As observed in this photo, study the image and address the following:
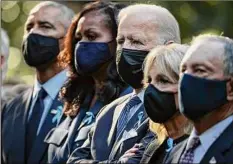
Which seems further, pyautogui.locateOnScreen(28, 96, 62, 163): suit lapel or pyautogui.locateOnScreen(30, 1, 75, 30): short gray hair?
pyautogui.locateOnScreen(30, 1, 75, 30): short gray hair

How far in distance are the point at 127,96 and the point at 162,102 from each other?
87cm

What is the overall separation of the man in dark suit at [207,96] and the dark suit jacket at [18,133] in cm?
311

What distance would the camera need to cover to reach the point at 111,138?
9.22 meters

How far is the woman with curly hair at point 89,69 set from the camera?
10.2 meters

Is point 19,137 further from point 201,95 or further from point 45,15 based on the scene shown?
point 201,95

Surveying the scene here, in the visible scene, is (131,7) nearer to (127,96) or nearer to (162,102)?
(127,96)

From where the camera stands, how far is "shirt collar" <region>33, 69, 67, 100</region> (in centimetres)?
1153

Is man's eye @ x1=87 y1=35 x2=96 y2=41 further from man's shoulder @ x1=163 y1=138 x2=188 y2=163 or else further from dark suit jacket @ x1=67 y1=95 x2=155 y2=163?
man's shoulder @ x1=163 y1=138 x2=188 y2=163

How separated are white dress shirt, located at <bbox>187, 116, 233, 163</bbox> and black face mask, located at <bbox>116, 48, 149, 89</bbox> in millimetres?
1202

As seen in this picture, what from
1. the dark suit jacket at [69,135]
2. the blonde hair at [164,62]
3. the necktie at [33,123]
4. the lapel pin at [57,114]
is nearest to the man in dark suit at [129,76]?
the blonde hair at [164,62]

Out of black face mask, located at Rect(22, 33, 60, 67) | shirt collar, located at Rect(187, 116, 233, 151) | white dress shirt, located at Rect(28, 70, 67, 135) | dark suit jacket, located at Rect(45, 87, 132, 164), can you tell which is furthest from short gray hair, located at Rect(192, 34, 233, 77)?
black face mask, located at Rect(22, 33, 60, 67)

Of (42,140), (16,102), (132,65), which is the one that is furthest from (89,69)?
(16,102)

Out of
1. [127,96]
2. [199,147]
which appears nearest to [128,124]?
[127,96]

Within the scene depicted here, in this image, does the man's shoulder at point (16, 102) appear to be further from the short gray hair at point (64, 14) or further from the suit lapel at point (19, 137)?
the short gray hair at point (64, 14)
